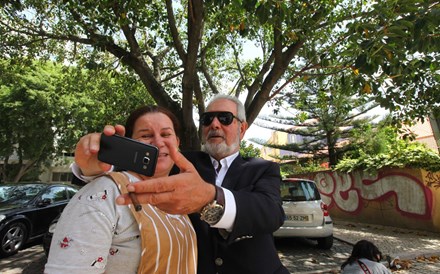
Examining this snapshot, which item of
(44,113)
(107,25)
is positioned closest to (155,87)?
(107,25)

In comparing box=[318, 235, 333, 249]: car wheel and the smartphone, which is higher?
the smartphone

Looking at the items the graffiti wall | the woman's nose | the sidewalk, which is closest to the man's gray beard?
the woman's nose

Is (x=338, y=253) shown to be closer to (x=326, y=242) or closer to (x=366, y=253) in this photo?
(x=326, y=242)

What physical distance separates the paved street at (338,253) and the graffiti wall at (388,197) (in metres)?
0.61

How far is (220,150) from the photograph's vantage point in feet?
6.33

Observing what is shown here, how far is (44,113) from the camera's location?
1833cm

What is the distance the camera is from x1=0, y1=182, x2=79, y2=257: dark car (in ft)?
21.7

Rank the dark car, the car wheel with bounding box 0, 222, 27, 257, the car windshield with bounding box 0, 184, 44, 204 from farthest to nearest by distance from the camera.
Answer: the car windshield with bounding box 0, 184, 44, 204 → the dark car → the car wheel with bounding box 0, 222, 27, 257

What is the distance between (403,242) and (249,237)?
8342 mm

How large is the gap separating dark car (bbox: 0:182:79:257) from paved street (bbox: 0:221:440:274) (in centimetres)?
33

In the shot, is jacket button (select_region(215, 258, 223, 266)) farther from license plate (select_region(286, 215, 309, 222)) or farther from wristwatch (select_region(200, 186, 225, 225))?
license plate (select_region(286, 215, 309, 222))

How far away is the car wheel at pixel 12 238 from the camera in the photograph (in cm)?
647

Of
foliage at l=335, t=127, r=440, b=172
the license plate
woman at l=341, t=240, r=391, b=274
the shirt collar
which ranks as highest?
foliage at l=335, t=127, r=440, b=172

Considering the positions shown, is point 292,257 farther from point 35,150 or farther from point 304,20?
point 35,150
